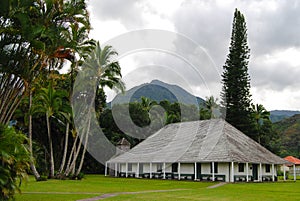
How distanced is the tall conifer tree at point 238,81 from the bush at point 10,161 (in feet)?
120

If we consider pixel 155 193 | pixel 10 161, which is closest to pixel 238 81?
pixel 155 193

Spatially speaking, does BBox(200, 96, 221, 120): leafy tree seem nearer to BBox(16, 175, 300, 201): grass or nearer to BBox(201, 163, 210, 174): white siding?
BBox(201, 163, 210, 174): white siding

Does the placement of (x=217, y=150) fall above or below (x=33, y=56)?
Result: below

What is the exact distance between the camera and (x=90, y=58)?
115 ft

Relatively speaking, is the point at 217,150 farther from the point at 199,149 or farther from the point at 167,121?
the point at 167,121

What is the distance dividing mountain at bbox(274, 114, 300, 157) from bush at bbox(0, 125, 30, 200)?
205 feet

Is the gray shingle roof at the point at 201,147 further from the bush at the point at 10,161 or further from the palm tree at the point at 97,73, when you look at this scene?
the bush at the point at 10,161

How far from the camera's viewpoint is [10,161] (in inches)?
469

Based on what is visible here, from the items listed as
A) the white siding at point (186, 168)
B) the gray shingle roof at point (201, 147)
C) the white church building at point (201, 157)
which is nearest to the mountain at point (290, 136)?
the gray shingle roof at point (201, 147)

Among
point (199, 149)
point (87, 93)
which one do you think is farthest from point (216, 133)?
point (87, 93)

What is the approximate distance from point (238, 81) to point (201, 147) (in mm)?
15720

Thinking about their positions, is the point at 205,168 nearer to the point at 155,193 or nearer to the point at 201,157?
the point at 201,157

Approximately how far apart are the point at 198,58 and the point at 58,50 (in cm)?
1508

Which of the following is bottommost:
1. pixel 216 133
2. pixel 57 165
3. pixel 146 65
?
pixel 57 165
